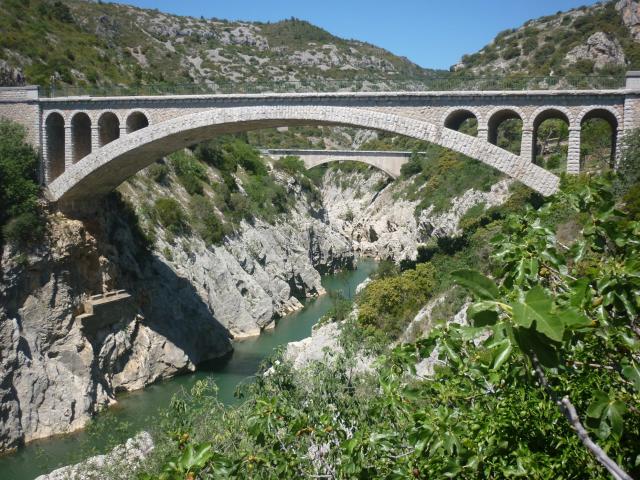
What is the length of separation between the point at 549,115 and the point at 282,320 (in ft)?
57.9

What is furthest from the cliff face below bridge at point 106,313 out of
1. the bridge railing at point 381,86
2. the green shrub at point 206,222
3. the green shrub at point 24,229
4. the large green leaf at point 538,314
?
the large green leaf at point 538,314

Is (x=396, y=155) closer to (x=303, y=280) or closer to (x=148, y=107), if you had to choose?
(x=303, y=280)

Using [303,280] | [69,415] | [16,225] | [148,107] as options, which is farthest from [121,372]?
[303,280]

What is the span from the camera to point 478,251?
18906mm

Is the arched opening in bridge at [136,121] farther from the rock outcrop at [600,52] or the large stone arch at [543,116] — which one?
the rock outcrop at [600,52]

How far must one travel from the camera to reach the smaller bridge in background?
173ft

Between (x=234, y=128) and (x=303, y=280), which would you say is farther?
(x=303, y=280)

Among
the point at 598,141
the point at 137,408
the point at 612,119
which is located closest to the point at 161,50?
the point at 137,408

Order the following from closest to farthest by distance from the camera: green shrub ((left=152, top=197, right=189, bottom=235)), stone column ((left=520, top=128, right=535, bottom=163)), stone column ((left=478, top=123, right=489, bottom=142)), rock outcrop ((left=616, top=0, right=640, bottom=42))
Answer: stone column ((left=520, top=128, right=535, bottom=163)) → stone column ((left=478, top=123, right=489, bottom=142)) → green shrub ((left=152, top=197, right=189, bottom=235)) → rock outcrop ((left=616, top=0, right=640, bottom=42))

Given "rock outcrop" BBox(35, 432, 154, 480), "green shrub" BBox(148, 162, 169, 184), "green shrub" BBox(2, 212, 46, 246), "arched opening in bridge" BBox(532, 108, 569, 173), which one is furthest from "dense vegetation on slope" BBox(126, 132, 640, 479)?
"green shrub" BBox(148, 162, 169, 184)

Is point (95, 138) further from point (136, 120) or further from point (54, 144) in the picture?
point (54, 144)

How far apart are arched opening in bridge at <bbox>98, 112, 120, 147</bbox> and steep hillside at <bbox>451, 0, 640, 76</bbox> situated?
3106 centimetres

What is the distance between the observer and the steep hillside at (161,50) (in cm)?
3247

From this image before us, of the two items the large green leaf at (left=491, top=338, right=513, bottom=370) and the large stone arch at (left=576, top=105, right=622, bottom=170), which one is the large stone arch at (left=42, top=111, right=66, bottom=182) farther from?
the large green leaf at (left=491, top=338, right=513, bottom=370)
